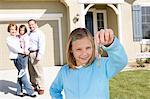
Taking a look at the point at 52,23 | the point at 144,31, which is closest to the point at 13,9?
the point at 52,23

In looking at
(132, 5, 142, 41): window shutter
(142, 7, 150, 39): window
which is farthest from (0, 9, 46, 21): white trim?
(142, 7, 150, 39): window

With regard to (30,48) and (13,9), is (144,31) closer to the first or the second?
(13,9)

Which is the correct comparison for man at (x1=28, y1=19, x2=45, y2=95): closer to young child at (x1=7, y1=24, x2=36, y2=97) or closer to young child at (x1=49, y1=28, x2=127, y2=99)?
young child at (x1=7, y1=24, x2=36, y2=97)

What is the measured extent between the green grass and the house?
4.91m

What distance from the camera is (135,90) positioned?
7977 mm

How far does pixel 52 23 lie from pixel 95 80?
41.2ft

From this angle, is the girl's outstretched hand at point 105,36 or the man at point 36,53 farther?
the man at point 36,53

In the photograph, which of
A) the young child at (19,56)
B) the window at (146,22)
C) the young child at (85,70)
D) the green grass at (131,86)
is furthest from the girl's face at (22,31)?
the window at (146,22)

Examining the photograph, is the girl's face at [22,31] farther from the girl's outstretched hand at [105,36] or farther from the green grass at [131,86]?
the girl's outstretched hand at [105,36]

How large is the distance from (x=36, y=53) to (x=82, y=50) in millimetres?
5075

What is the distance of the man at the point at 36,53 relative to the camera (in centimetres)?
738

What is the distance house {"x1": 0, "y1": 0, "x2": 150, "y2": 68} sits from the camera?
1428 cm

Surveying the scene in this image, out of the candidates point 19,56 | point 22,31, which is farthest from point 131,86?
point 22,31

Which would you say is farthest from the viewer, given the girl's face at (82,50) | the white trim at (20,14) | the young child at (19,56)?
the white trim at (20,14)
